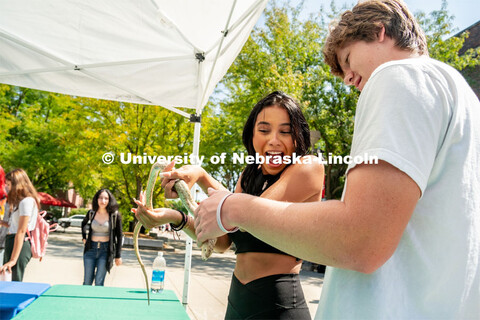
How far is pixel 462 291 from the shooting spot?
2.92ft

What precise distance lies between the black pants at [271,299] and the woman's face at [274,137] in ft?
1.96

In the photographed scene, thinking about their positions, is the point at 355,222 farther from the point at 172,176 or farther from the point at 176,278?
the point at 176,278

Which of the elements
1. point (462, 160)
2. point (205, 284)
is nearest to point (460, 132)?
point (462, 160)

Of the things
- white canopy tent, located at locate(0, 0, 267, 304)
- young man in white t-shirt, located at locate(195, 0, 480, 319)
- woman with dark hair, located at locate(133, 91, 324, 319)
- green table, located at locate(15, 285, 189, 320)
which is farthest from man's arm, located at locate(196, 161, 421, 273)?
white canopy tent, located at locate(0, 0, 267, 304)

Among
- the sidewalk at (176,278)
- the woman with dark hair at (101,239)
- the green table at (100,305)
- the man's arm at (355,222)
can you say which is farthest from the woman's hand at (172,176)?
the sidewalk at (176,278)

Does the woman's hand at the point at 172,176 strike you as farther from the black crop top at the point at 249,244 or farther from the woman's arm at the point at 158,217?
the black crop top at the point at 249,244

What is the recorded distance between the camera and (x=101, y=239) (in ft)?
21.9

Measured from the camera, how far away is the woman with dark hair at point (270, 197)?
1817 millimetres

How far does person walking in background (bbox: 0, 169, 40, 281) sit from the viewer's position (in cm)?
538

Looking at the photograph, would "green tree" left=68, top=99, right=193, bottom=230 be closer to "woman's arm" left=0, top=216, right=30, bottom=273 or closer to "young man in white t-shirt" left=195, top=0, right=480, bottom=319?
"woman's arm" left=0, top=216, right=30, bottom=273

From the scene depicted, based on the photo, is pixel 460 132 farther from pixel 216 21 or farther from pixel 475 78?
pixel 475 78

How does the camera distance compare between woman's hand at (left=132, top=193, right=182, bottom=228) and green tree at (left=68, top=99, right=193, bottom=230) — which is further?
green tree at (left=68, top=99, right=193, bottom=230)

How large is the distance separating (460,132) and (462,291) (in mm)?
373

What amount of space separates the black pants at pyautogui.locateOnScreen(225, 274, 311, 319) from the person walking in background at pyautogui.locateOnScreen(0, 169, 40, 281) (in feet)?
15.1
